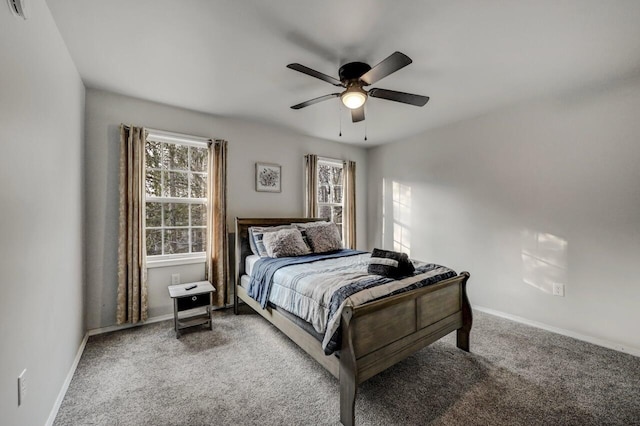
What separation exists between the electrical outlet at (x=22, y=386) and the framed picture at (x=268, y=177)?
290 cm

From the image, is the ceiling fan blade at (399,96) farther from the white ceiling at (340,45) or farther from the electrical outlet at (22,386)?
the electrical outlet at (22,386)

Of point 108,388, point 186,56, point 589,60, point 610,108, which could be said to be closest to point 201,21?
point 186,56

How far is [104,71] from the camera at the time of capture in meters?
2.46

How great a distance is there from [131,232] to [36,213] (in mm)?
1459

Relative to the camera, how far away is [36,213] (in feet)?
4.99

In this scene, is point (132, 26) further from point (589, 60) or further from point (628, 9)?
point (589, 60)

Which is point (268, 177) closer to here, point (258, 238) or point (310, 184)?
point (310, 184)

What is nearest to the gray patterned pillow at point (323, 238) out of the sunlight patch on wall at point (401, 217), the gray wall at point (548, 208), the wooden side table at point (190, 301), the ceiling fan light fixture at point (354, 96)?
the wooden side table at point (190, 301)

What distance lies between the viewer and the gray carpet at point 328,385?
170cm

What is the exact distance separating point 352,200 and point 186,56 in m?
3.38

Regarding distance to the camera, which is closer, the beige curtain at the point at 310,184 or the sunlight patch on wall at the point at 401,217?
the beige curtain at the point at 310,184

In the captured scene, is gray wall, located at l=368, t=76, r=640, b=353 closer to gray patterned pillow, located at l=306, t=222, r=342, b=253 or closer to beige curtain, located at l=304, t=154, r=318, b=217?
gray patterned pillow, located at l=306, t=222, r=342, b=253

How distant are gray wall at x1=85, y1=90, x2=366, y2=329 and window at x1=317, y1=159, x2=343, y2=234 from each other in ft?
1.67

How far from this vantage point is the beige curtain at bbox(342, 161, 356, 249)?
16.0 feet
